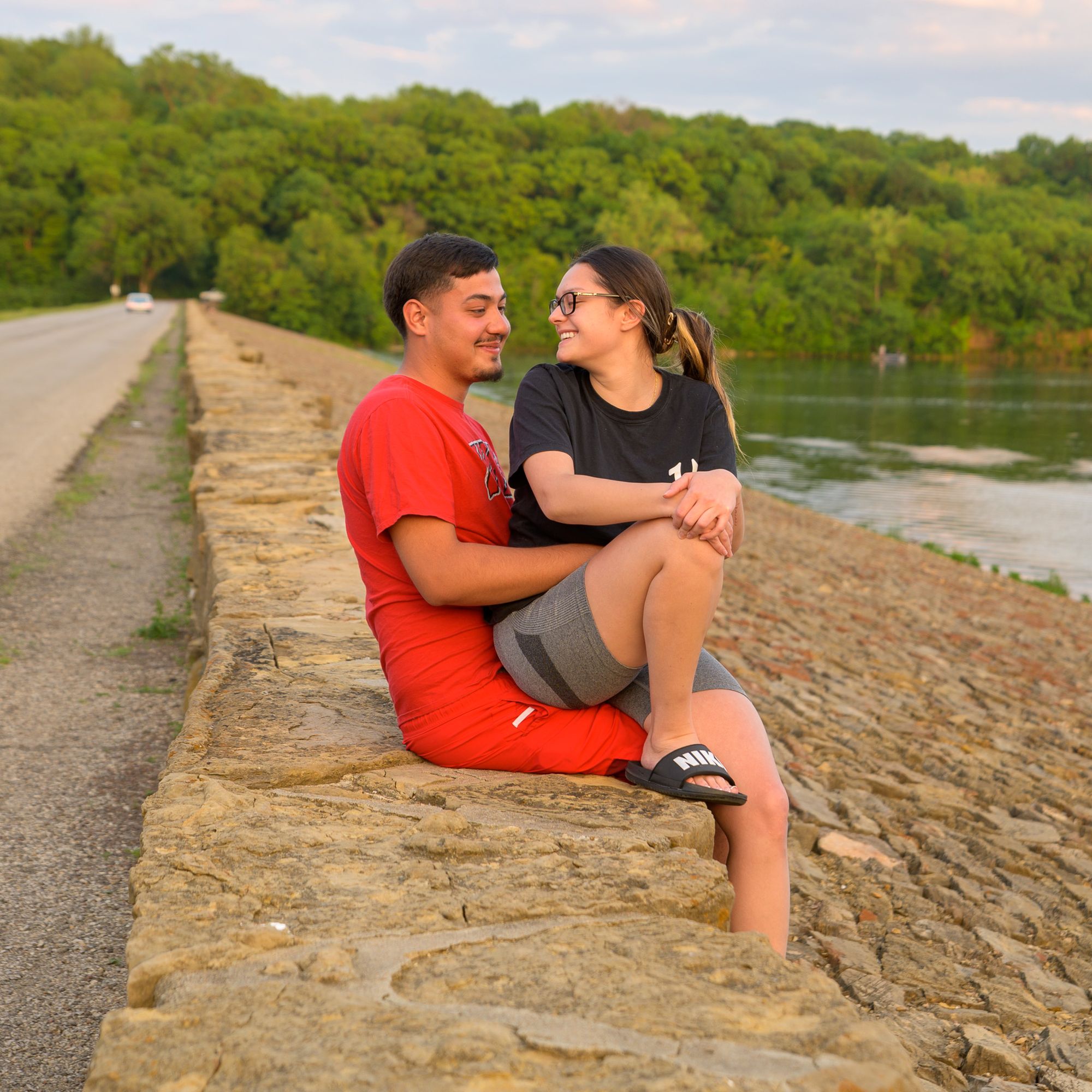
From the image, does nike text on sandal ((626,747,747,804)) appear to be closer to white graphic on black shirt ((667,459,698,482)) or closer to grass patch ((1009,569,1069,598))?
white graphic on black shirt ((667,459,698,482))

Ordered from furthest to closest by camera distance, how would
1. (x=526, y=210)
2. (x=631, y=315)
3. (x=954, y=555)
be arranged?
(x=526, y=210), (x=954, y=555), (x=631, y=315)

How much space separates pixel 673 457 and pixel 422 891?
1.30 meters

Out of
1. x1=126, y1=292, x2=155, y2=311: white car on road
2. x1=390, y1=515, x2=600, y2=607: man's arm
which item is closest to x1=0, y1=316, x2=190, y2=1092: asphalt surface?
x1=390, y1=515, x2=600, y2=607: man's arm

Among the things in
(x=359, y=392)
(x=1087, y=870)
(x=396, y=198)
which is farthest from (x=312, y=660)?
(x=396, y=198)

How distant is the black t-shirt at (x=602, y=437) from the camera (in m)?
2.97

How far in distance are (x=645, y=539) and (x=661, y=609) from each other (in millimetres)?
165

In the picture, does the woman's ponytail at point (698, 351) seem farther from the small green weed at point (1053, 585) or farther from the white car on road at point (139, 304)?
the white car on road at point (139, 304)

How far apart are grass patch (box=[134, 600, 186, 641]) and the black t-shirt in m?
3.19

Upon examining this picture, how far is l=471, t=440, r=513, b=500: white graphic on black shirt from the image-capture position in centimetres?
303

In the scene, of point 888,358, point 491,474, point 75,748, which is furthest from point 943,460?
point 888,358

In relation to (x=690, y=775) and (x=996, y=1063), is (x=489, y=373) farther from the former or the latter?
(x=996, y=1063)

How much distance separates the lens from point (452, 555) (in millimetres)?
2811

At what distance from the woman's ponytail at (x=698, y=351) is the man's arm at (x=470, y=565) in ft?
1.90

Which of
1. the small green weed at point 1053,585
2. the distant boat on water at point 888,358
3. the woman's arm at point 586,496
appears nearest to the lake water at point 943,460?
the small green weed at point 1053,585
